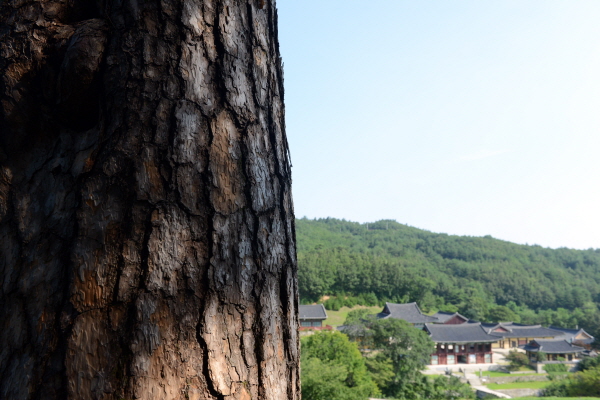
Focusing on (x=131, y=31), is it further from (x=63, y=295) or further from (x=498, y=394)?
(x=498, y=394)

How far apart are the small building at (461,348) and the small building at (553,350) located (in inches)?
101

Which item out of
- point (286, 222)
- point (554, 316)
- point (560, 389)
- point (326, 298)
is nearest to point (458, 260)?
point (554, 316)

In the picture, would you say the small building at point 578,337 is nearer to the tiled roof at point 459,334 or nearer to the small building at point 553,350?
the small building at point 553,350

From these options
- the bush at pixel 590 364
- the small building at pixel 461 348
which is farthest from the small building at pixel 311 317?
the bush at pixel 590 364

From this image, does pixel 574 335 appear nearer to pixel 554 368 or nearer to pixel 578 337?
pixel 578 337

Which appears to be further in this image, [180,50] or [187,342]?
[180,50]

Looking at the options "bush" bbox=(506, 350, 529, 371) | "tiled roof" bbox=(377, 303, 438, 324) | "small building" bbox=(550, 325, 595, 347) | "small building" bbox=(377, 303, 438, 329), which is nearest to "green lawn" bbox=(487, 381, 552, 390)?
"bush" bbox=(506, 350, 529, 371)

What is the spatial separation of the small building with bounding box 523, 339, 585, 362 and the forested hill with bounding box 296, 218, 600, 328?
16539 mm

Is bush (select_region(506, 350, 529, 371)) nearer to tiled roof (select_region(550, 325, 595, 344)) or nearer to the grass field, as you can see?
tiled roof (select_region(550, 325, 595, 344))

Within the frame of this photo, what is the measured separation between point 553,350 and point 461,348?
20.3 ft

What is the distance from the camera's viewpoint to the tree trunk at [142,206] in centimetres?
76

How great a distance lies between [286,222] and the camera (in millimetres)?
976

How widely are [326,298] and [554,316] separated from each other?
26.4m

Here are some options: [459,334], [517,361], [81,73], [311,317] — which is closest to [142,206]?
[81,73]
